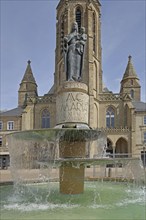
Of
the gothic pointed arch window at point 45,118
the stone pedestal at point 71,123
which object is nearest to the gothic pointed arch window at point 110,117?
the gothic pointed arch window at point 45,118

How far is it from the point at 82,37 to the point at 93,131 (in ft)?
16.2

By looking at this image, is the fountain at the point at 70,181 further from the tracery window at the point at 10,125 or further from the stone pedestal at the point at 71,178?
the tracery window at the point at 10,125

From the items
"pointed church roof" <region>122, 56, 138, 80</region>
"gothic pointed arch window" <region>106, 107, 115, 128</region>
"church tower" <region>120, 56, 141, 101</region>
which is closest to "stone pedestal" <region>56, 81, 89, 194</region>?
"gothic pointed arch window" <region>106, 107, 115, 128</region>

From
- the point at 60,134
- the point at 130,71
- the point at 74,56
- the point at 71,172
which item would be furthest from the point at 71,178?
the point at 130,71

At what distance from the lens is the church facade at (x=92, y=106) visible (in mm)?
54812

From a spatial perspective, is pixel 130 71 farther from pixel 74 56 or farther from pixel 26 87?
pixel 74 56

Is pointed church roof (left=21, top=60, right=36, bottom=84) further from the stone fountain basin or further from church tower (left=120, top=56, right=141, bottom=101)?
the stone fountain basin

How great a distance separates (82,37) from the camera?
14.4m

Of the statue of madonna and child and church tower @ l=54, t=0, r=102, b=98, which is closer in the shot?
the statue of madonna and child

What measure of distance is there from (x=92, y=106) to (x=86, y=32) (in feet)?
47.6

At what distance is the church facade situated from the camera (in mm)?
54812

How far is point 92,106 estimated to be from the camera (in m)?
53.4

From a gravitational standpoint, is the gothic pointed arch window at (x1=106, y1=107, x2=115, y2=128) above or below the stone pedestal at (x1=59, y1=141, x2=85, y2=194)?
above

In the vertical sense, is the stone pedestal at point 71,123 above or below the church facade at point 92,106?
below
